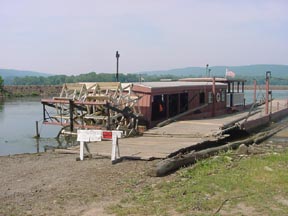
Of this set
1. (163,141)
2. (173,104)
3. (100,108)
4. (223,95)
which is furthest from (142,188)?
(223,95)

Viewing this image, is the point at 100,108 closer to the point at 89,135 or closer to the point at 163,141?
the point at 163,141

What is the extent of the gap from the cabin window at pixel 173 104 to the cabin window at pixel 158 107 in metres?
0.75

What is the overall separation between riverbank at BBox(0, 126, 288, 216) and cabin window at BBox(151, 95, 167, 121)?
9770 mm

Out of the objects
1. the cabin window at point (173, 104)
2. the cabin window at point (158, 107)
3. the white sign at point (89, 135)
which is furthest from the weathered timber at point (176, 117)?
the white sign at point (89, 135)

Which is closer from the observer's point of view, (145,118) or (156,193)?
(156,193)

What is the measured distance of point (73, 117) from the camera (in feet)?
64.3

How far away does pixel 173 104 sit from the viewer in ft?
74.8

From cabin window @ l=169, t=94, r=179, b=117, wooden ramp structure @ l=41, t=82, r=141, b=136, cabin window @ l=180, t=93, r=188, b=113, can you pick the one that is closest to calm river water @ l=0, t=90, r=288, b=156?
wooden ramp structure @ l=41, t=82, r=141, b=136

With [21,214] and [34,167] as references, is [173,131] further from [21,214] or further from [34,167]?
[21,214]

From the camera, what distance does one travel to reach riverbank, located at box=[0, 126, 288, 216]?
282 inches

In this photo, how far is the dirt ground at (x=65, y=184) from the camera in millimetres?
7413

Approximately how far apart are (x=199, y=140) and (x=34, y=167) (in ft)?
22.1

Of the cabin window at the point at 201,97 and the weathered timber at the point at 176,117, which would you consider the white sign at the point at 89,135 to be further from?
→ the cabin window at the point at 201,97

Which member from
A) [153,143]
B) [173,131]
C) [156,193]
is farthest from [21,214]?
[173,131]
